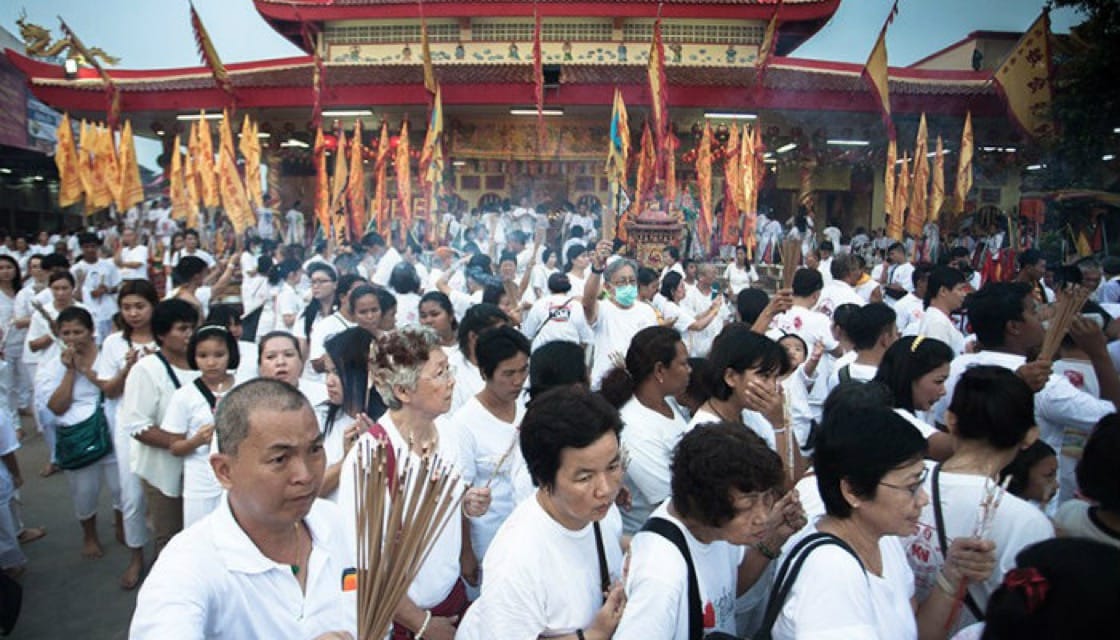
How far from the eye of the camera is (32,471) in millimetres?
5789

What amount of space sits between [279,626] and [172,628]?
233 millimetres

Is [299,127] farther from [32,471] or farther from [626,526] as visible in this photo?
[626,526]

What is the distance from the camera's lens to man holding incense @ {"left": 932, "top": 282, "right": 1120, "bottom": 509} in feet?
10.0

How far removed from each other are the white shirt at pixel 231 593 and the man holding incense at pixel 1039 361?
2.62 metres

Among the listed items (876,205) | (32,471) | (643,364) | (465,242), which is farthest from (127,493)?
(876,205)

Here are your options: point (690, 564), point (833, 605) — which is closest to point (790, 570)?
point (833, 605)

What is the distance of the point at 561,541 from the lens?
1.86 metres

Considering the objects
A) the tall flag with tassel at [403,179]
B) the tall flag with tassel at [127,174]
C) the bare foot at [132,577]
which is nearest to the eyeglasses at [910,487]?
the bare foot at [132,577]

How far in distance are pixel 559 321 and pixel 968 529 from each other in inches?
122

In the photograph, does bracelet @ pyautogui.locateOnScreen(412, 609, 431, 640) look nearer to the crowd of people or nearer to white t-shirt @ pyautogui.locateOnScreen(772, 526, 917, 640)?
the crowd of people

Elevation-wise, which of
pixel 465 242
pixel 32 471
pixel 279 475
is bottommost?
pixel 32 471

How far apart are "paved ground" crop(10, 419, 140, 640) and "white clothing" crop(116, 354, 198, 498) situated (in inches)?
31.0

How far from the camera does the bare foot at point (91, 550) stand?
4309 millimetres

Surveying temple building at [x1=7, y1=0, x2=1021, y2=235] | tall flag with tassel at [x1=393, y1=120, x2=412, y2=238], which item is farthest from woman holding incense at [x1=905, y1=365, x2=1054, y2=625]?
temple building at [x1=7, y1=0, x2=1021, y2=235]
